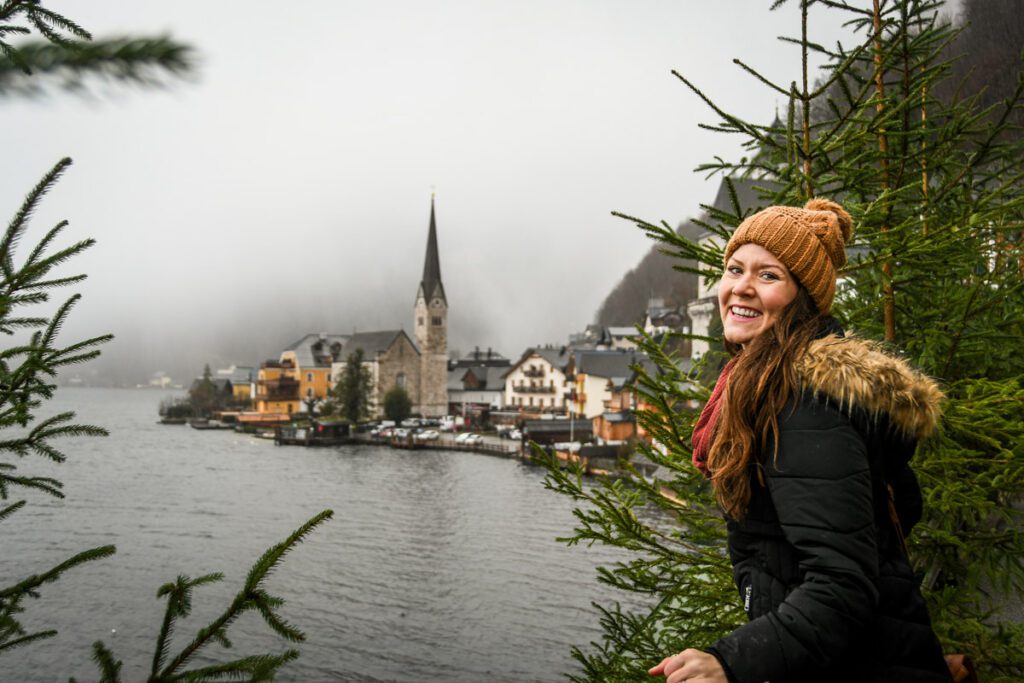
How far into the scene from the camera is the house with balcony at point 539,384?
214 ft

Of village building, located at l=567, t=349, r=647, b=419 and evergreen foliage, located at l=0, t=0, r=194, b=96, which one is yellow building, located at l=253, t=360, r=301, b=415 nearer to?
village building, located at l=567, t=349, r=647, b=419

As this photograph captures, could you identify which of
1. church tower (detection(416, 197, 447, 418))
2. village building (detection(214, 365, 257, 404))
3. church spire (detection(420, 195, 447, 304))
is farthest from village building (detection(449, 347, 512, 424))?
village building (detection(214, 365, 257, 404))

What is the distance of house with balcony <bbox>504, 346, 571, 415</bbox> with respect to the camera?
65.4m

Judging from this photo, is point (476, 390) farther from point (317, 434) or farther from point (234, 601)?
point (234, 601)

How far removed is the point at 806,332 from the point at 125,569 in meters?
25.5

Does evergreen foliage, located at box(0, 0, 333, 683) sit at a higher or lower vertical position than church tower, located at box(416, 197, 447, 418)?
lower

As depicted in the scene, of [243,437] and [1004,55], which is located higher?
[1004,55]

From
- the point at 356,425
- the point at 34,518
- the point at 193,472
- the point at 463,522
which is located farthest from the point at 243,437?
the point at 463,522

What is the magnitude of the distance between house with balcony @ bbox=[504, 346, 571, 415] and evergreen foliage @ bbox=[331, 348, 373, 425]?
14.9 meters

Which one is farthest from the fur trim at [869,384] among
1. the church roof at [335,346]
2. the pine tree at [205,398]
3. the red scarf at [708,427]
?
the pine tree at [205,398]

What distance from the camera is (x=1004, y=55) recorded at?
886 centimetres

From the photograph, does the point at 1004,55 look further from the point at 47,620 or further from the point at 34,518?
the point at 34,518

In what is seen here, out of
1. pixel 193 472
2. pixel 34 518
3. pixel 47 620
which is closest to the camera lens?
pixel 47 620

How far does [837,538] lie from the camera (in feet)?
4.40
